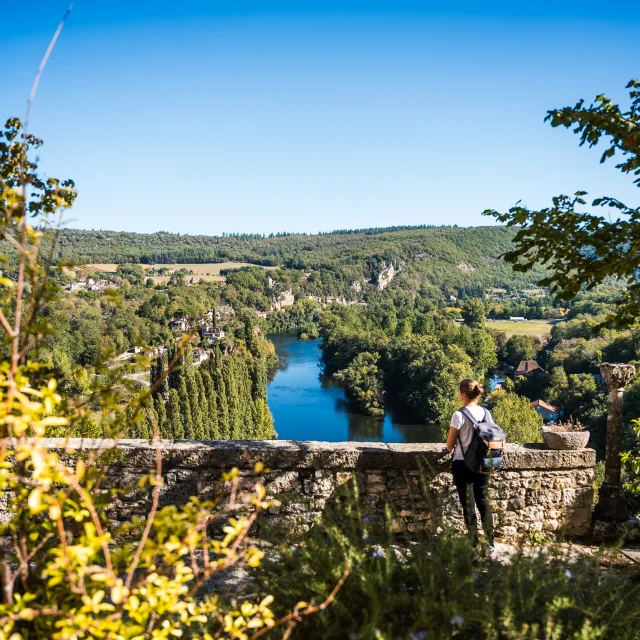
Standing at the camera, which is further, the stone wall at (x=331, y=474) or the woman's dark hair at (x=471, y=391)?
the stone wall at (x=331, y=474)

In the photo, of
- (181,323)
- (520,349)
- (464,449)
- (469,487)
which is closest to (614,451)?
(469,487)

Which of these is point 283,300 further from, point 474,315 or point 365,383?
point 365,383

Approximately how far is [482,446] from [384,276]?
129m

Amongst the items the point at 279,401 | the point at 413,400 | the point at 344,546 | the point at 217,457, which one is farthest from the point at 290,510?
the point at 279,401

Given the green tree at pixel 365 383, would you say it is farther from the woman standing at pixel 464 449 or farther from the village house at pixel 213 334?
the woman standing at pixel 464 449

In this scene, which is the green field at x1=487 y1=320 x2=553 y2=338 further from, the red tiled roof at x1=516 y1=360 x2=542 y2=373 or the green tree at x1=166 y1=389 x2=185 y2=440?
the green tree at x1=166 y1=389 x2=185 y2=440

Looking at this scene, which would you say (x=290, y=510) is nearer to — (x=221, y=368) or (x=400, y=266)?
(x=221, y=368)

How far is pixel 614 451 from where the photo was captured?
15.8 feet

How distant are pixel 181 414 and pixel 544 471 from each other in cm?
2997

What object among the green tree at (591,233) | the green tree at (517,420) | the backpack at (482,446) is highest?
the green tree at (591,233)

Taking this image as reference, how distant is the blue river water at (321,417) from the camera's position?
125ft

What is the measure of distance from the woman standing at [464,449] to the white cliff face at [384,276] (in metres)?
124

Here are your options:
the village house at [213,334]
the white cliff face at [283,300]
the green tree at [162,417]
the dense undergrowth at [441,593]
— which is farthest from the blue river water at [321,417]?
the white cliff face at [283,300]

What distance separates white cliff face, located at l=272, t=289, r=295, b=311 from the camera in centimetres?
10825
